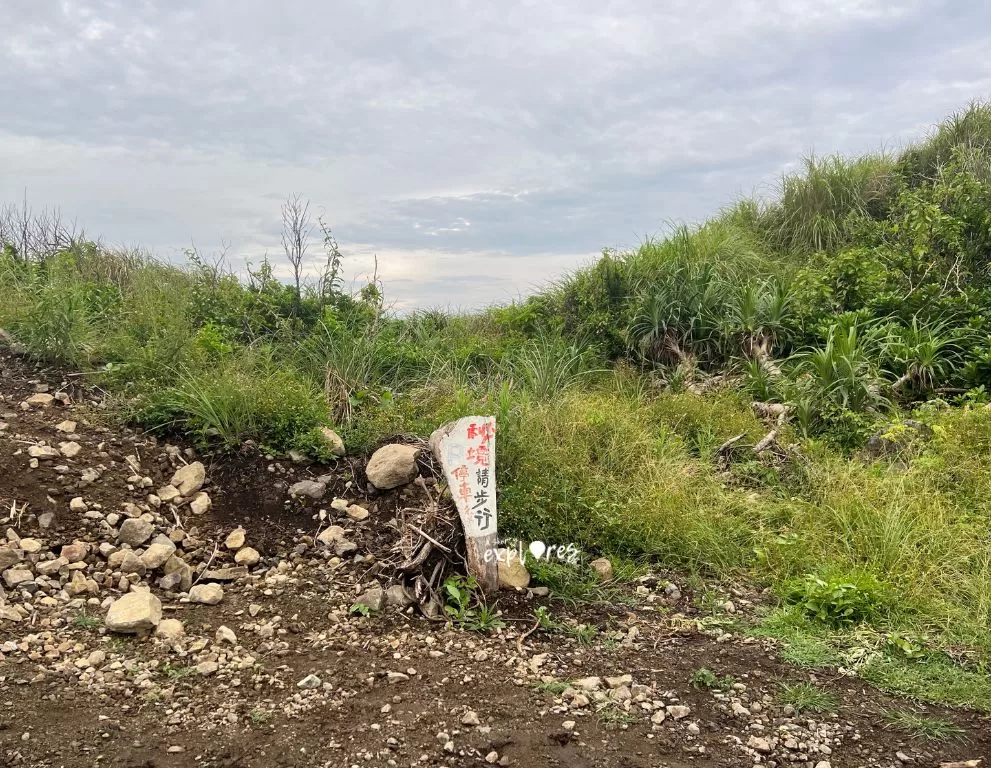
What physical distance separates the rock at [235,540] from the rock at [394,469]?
2.60ft

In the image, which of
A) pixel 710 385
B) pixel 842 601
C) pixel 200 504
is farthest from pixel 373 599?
pixel 710 385

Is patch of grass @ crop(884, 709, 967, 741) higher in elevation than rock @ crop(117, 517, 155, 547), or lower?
lower

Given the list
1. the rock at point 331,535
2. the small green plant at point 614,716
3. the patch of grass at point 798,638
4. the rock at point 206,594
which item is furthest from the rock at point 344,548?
the patch of grass at point 798,638

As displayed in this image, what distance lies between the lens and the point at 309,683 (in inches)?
111

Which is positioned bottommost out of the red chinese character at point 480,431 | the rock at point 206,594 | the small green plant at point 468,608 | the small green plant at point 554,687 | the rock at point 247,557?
the small green plant at point 554,687

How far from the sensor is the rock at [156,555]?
147 inches

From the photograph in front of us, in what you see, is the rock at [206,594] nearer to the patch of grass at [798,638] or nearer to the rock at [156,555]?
the rock at [156,555]

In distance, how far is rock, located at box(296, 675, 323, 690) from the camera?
2807mm

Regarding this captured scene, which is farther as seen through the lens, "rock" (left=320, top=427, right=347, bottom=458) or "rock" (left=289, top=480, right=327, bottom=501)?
"rock" (left=320, top=427, right=347, bottom=458)

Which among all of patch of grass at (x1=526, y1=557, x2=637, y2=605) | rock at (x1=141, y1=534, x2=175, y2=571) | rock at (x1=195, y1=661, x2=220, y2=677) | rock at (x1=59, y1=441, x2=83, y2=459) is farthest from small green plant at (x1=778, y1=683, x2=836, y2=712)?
rock at (x1=59, y1=441, x2=83, y2=459)

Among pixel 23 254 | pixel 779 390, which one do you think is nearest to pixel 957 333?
pixel 779 390

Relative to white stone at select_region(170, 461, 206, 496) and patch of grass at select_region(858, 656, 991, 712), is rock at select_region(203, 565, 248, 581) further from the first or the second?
patch of grass at select_region(858, 656, 991, 712)

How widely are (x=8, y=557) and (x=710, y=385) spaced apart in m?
5.07

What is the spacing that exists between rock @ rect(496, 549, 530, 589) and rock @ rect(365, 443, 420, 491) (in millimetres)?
961
